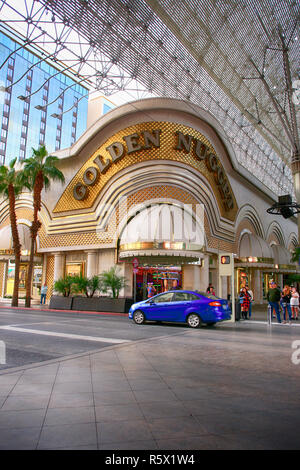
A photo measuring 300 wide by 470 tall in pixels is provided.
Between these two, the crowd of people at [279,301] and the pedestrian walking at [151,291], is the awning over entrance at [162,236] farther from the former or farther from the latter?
the crowd of people at [279,301]

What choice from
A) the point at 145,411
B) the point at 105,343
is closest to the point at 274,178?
the point at 105,343

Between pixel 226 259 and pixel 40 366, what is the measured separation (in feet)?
41.7

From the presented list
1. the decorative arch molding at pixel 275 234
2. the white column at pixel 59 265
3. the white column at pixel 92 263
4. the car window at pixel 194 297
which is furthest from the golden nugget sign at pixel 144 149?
the decorative arch molding at pixel 275 234

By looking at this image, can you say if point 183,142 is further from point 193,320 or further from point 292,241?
point 292,241

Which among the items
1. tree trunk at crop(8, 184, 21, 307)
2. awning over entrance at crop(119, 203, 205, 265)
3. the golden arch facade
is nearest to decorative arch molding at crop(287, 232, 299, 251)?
the golden arch facade

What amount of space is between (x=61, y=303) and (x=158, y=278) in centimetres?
773

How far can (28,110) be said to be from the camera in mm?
89062

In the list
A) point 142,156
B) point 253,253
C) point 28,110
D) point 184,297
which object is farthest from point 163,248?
point 28,110

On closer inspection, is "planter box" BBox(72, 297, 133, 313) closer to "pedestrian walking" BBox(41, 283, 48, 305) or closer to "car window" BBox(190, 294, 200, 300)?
"pedestrian walking" BBox(41, 283, 48, 305)

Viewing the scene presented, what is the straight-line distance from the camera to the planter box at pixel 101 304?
22578 mm

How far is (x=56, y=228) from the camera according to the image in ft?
102

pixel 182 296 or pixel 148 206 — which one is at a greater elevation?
pixel 148 206

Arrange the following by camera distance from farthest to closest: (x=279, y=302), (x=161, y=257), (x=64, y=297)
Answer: (x=64, y=297), (x=161, y=257), (x=279, y=302)

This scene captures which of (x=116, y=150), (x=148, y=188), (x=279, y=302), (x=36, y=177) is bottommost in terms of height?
(x=279, y=302)
